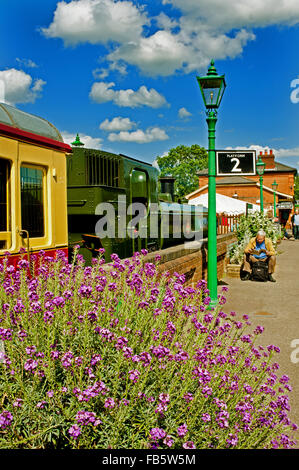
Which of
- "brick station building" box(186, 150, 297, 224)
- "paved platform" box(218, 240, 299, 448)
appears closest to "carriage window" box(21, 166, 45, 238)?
"paved platform" box(218, 240, 299, 448)

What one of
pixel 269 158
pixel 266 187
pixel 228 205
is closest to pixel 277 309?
pixel 228 205

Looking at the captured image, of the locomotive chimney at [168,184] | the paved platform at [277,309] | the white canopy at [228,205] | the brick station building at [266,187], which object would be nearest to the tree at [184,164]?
the brick station building at [266,187]

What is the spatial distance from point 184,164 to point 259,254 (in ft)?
239

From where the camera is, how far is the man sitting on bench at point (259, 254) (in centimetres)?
1105

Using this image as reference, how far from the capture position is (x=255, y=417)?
267 cm

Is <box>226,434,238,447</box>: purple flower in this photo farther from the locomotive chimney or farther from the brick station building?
the brick station building

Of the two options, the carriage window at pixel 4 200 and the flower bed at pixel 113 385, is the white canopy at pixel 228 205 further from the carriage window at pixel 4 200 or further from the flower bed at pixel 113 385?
the flower bed at pixel 113 385

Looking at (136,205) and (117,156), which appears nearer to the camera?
(117,156)

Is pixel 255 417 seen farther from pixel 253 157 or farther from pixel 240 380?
pixel 253 157

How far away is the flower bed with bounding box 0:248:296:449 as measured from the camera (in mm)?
2156

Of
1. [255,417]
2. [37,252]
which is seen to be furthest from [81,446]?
[37,252]

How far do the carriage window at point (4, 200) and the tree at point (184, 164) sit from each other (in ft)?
258

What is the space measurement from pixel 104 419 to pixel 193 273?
6620 millimetres

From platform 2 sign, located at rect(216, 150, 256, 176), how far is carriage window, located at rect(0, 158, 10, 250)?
391 centimetres
